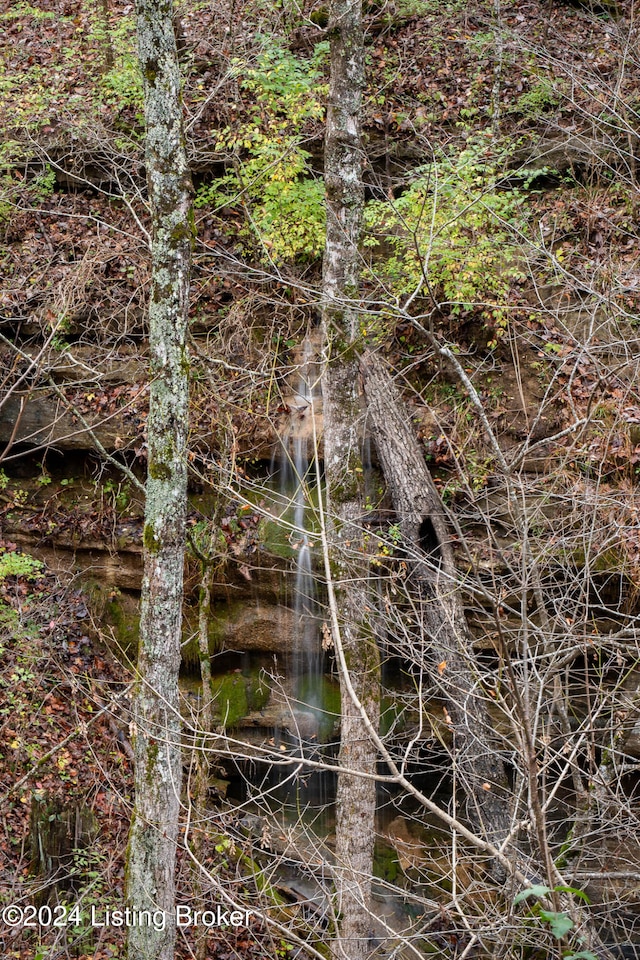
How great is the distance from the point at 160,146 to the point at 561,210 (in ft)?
17.5

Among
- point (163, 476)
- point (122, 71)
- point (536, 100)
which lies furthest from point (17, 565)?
point (536, 100)

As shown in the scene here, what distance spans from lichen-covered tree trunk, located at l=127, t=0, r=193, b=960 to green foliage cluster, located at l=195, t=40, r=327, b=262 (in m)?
2.45

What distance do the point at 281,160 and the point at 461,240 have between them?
222 centimetres

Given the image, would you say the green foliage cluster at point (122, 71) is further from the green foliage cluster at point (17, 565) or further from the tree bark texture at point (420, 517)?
the green foliage cluster at point (17, 565)

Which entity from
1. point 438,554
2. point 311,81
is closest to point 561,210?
point 311,81

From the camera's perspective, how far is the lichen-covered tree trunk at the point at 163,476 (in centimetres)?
557

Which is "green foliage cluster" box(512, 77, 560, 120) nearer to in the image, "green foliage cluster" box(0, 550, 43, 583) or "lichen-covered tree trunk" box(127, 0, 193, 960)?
"lichen-covered tree trunk" box(127, 0, 193, 960)

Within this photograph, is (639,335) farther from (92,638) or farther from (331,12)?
(92,638)

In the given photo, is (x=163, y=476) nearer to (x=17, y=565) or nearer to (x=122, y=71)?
(x=17, y=565)

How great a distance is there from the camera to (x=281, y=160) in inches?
334

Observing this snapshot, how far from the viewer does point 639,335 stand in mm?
7309

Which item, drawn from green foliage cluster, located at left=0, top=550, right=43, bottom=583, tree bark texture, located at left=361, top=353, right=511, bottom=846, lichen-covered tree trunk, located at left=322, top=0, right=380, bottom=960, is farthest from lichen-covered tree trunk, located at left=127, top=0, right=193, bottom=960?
green foliage cluster, located at left=0, top=550, right=43, bottom=583

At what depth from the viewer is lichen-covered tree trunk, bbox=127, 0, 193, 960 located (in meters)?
5.57

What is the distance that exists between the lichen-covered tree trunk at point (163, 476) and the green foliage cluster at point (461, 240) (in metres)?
2.49
